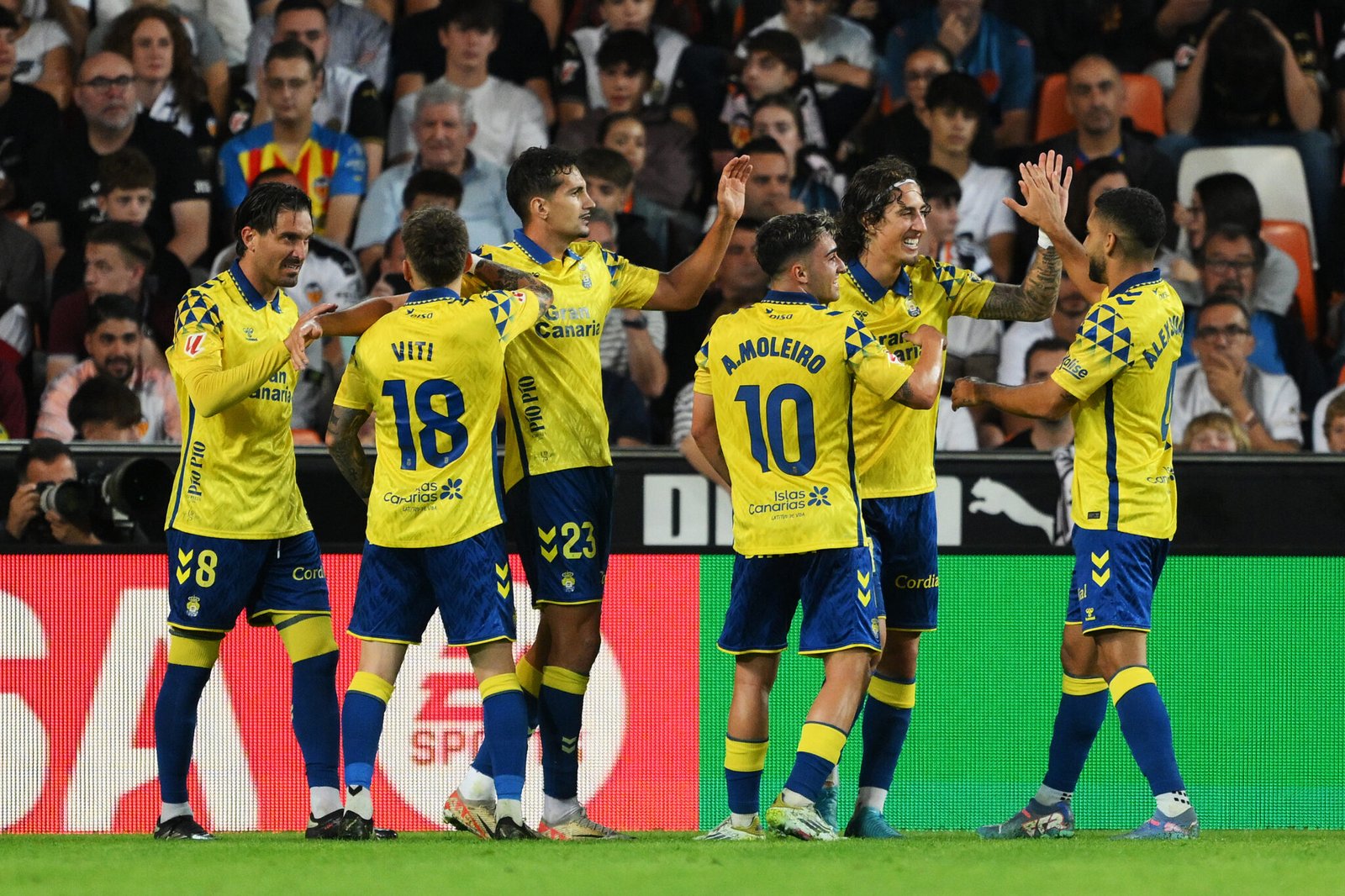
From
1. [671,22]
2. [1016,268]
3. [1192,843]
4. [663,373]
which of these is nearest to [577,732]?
[1192,843]

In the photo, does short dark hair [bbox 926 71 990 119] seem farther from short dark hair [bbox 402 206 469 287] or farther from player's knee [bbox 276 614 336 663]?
player's knee [bbox 276 614 336 663]

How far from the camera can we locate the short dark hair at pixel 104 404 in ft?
29.9

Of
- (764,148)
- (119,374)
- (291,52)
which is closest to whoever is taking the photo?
(119,374)

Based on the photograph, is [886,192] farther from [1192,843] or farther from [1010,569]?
[1192,843]

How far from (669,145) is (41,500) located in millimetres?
4846

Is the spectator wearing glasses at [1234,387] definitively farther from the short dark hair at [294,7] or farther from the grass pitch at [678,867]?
the short dark hair at [294,7]

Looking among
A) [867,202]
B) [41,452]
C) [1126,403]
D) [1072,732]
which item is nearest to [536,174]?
[867,202]

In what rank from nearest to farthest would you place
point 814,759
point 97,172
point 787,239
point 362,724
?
1. point 814,759
2. point 362,724
3. point 787,239
4. point 97,172

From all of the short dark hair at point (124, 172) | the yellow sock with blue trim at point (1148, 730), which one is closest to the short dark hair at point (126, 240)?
the short dark hair at point (124, 172)

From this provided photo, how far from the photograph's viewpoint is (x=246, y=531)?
614 cm

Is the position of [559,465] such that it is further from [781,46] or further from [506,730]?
[781,46]

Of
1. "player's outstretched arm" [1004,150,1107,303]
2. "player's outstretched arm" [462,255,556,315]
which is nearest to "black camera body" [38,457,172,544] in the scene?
"player's outstretched arm" [462,255,556,315]

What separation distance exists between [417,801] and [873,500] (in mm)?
2234

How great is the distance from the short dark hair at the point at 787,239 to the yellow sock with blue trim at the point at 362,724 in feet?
6.05
